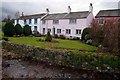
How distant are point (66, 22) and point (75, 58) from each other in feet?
90.6

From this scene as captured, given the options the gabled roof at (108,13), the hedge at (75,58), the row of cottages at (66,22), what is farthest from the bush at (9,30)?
the gabled roof at (108,13)

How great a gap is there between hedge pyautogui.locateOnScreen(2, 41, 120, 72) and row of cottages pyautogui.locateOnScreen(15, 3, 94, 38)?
70.6 ft

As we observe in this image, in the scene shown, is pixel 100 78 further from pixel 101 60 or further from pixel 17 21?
pixel 17 21

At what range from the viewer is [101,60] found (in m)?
16.6

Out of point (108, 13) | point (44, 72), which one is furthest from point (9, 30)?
point (108, 13)

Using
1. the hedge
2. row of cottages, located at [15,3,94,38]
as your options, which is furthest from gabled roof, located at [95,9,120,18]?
the hedge

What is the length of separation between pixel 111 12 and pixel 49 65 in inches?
1088

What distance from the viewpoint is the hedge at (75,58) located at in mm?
15992

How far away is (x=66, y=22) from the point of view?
1747 inches

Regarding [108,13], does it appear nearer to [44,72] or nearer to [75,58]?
[75,58]

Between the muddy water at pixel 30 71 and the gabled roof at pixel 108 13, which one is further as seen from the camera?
the gabled roof at pixel 108 13

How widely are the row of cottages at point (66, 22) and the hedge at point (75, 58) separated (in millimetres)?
21513

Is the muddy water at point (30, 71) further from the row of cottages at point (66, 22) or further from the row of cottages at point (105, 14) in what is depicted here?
the row of cottages at point (105, 14)

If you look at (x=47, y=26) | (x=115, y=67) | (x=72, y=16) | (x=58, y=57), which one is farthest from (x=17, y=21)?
(x=115, y=67)
